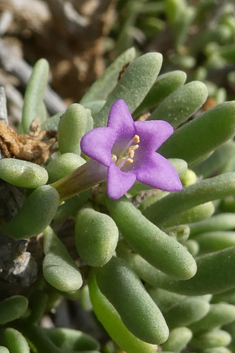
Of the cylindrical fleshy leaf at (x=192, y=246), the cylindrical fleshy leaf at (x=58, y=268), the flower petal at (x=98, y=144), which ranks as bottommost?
the cylindrical fleshy leaf at (x=192, y=246)

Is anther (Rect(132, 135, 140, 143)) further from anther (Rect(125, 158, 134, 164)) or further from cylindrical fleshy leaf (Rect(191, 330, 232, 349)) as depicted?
cylindrical fleshy leaf (Rect(191, 330, 232, 349))

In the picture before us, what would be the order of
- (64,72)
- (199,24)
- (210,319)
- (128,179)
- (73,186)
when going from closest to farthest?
(128,179) → (73,186) → (210,319) → (64,72) → (199,24)

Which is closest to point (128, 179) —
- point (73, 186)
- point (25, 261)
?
point (73, 186)

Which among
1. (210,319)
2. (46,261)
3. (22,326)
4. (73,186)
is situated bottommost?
(22,326)

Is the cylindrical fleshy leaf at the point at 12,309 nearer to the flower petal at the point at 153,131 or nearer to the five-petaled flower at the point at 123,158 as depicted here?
the five-petaled flower at the point at 123,158

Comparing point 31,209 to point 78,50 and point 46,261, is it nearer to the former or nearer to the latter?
A: point 46,261

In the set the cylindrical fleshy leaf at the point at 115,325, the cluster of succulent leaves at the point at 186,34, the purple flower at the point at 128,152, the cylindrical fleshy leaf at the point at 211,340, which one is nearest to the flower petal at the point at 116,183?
the purple flower at the point at 128,152

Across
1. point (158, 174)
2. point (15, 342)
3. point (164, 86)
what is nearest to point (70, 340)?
point (15, 342)
